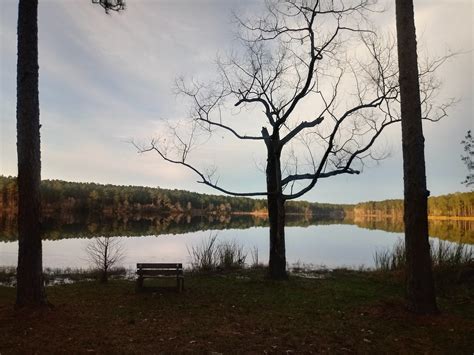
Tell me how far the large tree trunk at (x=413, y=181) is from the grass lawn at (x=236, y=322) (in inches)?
20.6

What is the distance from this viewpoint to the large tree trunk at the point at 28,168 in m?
7.80

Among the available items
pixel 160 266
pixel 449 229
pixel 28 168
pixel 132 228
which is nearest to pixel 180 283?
pixel 160 266

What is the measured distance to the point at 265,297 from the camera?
33.4 feet

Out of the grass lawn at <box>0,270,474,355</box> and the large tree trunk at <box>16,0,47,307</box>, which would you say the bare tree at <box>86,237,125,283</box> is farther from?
the large tree trunk at <box>16,0,47,307</box>

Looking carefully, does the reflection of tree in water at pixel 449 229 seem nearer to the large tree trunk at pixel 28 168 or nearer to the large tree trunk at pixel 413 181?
the large tree trunk at pixel 413 181

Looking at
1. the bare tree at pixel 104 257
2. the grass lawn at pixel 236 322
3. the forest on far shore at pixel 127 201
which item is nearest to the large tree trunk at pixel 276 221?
the grass lawn at pixel 236 322

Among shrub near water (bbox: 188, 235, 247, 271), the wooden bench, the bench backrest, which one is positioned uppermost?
the bench backrest

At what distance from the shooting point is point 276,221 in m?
13.4

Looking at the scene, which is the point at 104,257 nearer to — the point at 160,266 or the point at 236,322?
the point at 160,266

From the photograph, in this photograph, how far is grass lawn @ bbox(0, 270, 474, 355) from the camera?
19.8 feet

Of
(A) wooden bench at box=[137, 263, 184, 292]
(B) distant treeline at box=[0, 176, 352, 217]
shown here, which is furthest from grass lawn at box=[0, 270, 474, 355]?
(B) distant treeline at box=[0, 176, 352, 217]

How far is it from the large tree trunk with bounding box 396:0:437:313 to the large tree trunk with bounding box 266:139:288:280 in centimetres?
568

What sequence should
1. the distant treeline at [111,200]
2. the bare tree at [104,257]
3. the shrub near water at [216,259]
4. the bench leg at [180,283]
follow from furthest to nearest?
the distant treeline at [111,200] < the shrub near water at [216,259] < the bare tree at [104,257] < the bench leg at [180,283]

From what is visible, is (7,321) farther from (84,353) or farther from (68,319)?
(84,353)
